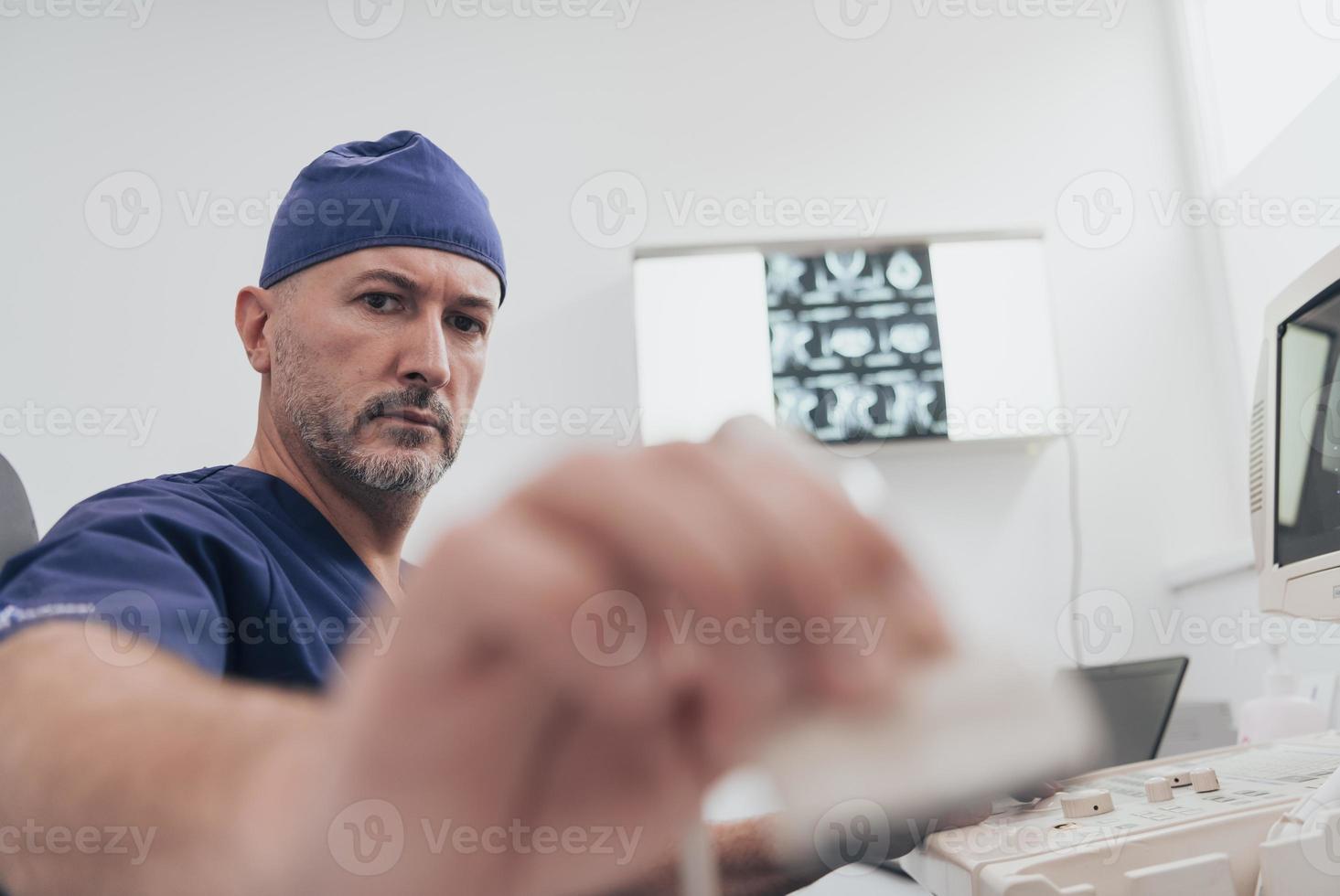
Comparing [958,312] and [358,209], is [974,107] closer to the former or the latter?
[958,312]

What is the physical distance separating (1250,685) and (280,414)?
65.5 inches

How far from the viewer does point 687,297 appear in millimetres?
1922

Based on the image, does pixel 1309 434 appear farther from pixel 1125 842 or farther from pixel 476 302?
pixel 476 302

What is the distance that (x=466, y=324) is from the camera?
45.8 inches

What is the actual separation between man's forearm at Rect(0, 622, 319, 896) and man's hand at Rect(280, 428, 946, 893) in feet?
0.12

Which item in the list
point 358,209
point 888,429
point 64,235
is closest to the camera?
point 358,209

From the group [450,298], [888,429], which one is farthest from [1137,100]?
[450,298]

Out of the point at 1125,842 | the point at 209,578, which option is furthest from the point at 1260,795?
the point at 209,578

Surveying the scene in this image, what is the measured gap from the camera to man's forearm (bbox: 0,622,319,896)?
0.21m

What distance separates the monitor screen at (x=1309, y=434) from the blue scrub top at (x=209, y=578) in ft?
2.87

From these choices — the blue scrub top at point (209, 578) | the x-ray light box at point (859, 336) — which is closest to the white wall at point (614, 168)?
the x-ray light box at point (859, 336)

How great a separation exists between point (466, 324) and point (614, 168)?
108cm

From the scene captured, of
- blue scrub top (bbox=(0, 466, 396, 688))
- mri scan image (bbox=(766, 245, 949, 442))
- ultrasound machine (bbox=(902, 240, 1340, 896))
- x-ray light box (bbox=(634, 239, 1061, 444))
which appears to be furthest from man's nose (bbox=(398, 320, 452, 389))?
mri scan image (bbox=(766, 245, 949, 442))

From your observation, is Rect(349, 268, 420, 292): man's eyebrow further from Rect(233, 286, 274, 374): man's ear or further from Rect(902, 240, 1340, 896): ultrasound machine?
Rect(902, 240, 1340, 896): ultrasound machine
